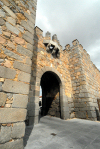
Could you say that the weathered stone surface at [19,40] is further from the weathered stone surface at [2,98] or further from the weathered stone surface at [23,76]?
the weathered stone surface at [2,98]

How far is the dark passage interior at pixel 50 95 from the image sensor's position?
537 cm

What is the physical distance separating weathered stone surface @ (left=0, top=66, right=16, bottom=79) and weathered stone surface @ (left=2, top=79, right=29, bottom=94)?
0.34 feet

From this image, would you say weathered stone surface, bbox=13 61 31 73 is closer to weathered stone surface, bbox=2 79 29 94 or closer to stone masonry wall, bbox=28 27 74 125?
weathered stone surface, bbox=2 79 29 94

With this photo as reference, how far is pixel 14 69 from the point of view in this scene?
179 cm

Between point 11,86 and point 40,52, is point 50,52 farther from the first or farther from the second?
point 11,86

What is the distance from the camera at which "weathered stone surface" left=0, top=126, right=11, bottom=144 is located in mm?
1323

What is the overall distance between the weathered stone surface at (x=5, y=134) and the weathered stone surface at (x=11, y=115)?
12 centimetres

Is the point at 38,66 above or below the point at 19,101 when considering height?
above

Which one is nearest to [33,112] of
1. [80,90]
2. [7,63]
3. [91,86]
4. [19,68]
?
[19,68]

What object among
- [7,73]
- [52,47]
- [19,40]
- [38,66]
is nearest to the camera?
[7,73]

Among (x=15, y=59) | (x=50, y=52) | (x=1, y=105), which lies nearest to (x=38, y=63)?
(x=50, y=52)

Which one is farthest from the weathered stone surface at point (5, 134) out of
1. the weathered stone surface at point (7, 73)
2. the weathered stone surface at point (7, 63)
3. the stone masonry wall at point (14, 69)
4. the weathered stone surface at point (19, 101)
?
the weathered stone surface at point (7, 63)

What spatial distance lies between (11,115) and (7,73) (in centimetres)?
83

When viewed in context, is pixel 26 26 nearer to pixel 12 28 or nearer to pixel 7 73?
pixel 12 28
